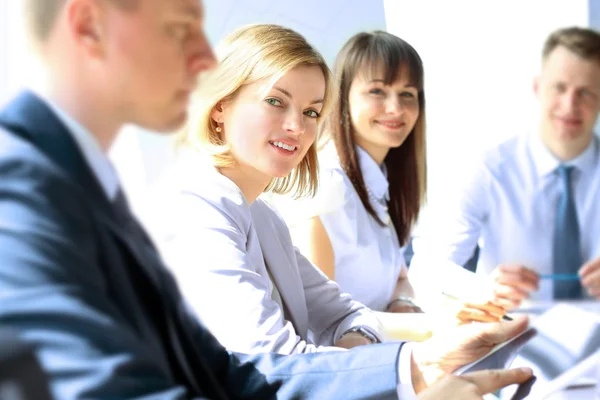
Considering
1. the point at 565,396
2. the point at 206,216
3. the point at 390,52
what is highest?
the point at 390,52

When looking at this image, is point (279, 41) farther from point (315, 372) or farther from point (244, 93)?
point (315, 372)

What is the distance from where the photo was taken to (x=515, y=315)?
61cm

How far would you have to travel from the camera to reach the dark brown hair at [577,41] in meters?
0.54

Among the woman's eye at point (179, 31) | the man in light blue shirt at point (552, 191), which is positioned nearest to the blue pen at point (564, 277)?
the man in light blue shirt at point (552, 191)

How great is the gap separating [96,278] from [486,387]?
324 millimetres

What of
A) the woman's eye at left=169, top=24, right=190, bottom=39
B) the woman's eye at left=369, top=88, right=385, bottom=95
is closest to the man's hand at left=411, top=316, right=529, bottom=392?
the woman's eye at left=369, top=88, right=385, bottom=95

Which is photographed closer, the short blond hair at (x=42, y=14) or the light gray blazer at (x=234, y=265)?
the short blond hair at (x=42, y=14)

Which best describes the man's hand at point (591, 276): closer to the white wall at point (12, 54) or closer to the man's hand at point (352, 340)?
the man's hand at point (352, 340)

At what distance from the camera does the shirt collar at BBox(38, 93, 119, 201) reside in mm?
329

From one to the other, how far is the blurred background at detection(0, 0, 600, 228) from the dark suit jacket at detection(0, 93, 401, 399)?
24 centimetres

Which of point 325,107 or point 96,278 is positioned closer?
point 96,278

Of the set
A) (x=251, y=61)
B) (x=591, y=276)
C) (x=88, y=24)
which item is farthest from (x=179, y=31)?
(x=591, y=276)

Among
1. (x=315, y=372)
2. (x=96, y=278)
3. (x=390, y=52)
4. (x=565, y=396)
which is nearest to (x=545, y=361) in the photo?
(x=565, y=396)

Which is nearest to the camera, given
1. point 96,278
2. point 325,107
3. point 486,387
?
point 96,278
